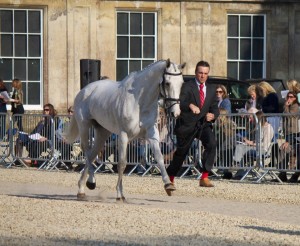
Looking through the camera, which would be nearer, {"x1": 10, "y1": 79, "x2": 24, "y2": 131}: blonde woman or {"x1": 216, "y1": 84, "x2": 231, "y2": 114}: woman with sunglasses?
{"x1": 216, "y1": 84, "x2": 231, "y2": 114}: woman with sunglasses

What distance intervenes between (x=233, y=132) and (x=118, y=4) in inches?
753

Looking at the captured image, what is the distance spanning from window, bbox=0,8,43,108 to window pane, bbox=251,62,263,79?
6311 millimetres

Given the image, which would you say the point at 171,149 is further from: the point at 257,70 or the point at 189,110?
the point at 257,70

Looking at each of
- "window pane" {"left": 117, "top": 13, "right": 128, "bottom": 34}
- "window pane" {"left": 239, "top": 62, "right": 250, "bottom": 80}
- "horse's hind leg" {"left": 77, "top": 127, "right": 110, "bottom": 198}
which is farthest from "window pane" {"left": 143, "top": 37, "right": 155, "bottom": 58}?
"horse's hind leg" {"left": 77, "top": 127, "right": 110, "bottom": 198}

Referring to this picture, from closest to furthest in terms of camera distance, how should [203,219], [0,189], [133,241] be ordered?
1. [133,241]
2. [203,219]
3. [0,189]

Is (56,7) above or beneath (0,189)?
above

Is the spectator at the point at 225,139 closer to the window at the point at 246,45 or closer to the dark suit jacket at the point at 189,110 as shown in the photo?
the dark suit jacket at the point at 189,110

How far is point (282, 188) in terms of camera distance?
2334 cm

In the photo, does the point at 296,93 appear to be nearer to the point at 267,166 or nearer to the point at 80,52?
the point at 267,166

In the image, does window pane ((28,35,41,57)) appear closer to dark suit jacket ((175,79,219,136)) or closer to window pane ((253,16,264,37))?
window pane ((253,16,264,37))

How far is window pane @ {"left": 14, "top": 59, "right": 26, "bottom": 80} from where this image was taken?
43.1m

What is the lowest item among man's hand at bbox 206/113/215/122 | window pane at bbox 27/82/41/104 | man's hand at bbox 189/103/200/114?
window pane at bbox 27/82/41/104

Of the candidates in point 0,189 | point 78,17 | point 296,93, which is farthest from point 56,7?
point 0,189

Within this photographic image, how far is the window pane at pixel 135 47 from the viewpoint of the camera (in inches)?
1738
